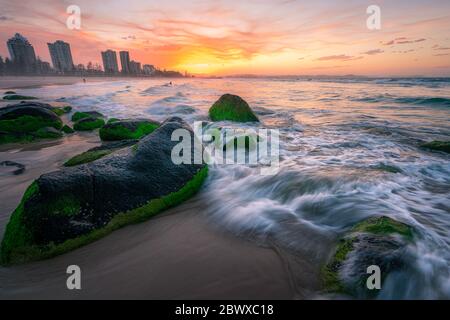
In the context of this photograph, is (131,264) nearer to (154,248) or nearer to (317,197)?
(154,248)

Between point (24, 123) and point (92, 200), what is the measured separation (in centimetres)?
738

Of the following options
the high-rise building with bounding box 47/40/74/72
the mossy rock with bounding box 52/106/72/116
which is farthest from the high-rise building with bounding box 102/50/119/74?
the mossy rock with bounding box 52/106/72/116

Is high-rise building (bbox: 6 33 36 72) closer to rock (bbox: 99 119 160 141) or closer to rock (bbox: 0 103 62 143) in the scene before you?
rock (bbox: 0 103 62 143)

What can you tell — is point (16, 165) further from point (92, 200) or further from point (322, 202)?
point (322, 202)

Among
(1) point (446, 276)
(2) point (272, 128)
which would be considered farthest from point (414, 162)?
(2) point (272, 128)

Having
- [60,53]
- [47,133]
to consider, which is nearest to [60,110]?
[47,133]

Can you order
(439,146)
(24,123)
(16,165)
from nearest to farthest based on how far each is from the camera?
(16,165) < (439,146) < (24,123)

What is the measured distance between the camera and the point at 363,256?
235 centimetres

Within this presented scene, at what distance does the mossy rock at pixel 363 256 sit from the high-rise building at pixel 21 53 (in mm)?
165036

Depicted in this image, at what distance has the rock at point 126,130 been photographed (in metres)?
7.02

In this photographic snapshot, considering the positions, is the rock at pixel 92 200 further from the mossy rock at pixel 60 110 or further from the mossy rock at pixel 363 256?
the mossy rock at pixel 60 110

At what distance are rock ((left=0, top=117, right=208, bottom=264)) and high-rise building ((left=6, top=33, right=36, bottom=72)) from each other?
162m

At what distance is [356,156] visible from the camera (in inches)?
232

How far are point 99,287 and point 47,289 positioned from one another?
50 cm
